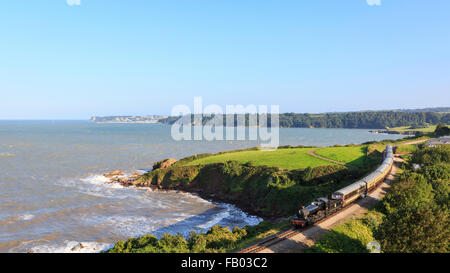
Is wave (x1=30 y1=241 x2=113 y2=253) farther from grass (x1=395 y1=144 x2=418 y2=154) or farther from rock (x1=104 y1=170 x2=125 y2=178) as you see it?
grass (x1=395 y1=144 x2=418 y2=154)

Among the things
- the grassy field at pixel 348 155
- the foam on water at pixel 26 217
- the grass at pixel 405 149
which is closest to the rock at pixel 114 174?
the foam on water at pixel 26 217

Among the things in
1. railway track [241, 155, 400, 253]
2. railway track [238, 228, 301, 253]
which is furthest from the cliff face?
railway track [238, 228, 301, 253]

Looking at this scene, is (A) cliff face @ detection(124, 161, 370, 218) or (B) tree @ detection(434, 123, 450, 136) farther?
(B) tree @ detection(434, 123, 450, 136)

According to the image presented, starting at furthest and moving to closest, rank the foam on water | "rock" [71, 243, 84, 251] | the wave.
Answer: the foam on water, "rock" [71, 243, 84, 251], the wave

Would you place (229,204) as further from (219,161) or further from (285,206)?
(219,161)

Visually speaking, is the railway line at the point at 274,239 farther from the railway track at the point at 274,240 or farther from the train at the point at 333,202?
the train at the point at 333,202

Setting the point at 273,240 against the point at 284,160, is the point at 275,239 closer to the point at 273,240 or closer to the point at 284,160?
the point at 273,240

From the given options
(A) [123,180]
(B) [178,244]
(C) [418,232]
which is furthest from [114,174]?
(C) [418,232]

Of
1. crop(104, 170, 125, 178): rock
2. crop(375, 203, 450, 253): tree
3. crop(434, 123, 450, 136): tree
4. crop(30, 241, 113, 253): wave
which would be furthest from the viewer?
crop(434, 123, 450, 136): tree
